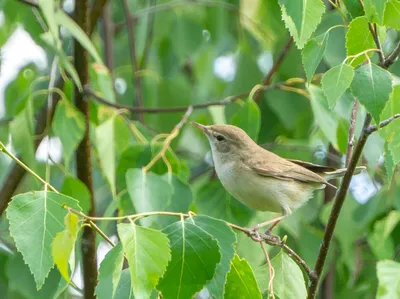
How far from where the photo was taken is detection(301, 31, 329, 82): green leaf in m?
2.24

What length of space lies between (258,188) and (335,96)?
4.78 feet

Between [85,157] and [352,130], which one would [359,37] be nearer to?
[352,130]

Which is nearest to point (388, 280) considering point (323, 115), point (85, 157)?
point (323, 115)

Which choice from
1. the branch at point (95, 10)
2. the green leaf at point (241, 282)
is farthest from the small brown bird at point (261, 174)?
the green leaf at point (241, 282)

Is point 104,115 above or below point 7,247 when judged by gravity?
above

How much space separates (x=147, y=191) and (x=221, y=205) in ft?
2.58

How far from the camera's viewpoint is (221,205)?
366 centimetres

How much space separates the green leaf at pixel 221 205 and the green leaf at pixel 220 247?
4.44ft

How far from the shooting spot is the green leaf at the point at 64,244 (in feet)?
A: 6.48

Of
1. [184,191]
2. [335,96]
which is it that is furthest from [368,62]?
[184,191]

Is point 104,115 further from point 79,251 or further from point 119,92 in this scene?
point 119,92

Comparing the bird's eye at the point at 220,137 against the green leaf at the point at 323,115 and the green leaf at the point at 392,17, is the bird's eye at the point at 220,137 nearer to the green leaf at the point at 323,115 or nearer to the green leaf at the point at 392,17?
the green leaf at the point at 323,115

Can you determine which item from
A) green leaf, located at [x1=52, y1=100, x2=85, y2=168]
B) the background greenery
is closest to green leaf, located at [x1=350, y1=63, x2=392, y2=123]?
the background greenery

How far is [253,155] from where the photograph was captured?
3.77m
